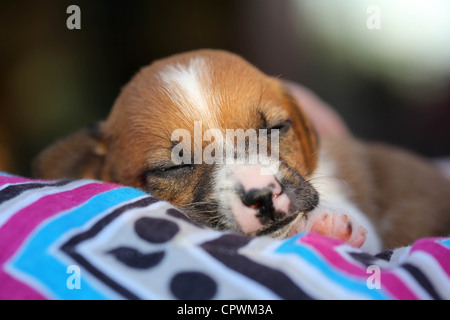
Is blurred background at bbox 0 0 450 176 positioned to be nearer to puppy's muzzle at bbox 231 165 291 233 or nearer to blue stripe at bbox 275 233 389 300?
puppy's muzzle at bbox 231 165 291 233

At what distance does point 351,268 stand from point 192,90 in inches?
39.3

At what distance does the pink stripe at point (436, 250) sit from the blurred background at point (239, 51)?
4013mm

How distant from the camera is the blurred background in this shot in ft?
17.0

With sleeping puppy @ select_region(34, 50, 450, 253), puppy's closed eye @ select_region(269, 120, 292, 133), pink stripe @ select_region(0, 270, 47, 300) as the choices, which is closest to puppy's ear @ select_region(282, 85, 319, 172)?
sleeping puppy @ select_region(34, 50, 450, 253)

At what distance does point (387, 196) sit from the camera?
2605 millimetres

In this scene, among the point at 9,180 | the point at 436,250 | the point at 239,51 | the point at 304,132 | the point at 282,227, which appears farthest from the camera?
the point at 239,51

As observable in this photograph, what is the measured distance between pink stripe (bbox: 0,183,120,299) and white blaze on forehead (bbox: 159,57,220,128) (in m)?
0.52

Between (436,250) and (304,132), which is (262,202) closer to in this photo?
(436,250)

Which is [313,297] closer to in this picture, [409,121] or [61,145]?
[61,145]

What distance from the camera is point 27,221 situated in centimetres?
117

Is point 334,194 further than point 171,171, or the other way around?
point 334,194

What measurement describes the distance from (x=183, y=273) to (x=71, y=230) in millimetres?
305

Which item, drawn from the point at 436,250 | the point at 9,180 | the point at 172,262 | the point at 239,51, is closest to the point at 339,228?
the point at 436,250
